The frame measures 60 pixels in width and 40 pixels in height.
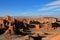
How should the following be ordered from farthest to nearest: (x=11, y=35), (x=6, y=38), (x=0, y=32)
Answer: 1. (x=0, y=32)
2. (x=11, y=35)
3. (x=6, y=38)

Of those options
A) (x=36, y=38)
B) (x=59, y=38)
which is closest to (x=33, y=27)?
(x=36, y=38)

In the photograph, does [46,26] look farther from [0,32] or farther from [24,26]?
[0,32]

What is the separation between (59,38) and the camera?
114ft

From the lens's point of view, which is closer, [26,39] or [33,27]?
[26,39]

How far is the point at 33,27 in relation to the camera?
77.1 meters

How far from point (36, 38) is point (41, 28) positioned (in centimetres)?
2263

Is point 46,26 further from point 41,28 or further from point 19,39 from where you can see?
point 19,39

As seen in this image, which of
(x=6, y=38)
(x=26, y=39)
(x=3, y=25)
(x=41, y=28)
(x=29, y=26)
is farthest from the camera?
(x=29, y=26)

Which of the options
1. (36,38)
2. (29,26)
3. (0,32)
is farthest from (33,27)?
(36,38)

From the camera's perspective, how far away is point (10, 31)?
177 feet

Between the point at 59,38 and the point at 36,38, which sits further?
the point at 36,38

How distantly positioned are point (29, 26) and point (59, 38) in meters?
45.0

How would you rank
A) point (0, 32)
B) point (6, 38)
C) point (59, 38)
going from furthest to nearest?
point (0, 32), point (6, 38), point (59, 38)

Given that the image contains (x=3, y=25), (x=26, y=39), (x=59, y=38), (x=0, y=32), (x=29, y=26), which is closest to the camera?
(x=59, y=38)
